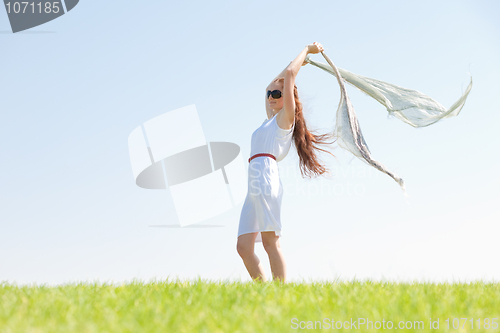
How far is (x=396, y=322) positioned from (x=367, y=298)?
2.54 feet

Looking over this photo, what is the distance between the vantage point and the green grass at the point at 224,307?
2.55 m

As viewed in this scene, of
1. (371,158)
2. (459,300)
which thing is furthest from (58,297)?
(371,158)

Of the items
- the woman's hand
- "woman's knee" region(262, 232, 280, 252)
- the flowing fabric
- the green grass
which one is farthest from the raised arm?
the green grass

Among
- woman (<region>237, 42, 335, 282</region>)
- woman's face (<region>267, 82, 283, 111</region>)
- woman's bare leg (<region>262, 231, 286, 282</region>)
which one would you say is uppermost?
woman's face (<region>267, 82, 283, 111</region>)

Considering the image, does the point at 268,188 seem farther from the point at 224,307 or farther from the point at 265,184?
the point at 224,307

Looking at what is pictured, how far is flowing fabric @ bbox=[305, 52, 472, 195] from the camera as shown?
554cm

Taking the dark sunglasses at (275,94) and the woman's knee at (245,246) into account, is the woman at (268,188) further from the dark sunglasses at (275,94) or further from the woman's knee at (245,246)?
the dark sunglasses at (275,94)

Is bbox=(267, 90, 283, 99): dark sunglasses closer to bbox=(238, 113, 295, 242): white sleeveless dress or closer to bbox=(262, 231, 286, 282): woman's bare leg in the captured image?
bbox=(238, 113, 295, 242): white sleeveless dress

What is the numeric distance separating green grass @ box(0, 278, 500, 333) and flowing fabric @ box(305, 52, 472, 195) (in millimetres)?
1997

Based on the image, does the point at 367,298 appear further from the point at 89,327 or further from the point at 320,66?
the point at 320,66

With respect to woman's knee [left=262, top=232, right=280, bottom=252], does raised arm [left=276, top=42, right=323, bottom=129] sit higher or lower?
higher

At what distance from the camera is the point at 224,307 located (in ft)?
10.2

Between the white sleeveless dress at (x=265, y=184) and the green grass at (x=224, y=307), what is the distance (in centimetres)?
70

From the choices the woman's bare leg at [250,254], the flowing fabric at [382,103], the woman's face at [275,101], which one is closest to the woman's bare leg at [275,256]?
the woman's bare leg at [250,254]
